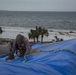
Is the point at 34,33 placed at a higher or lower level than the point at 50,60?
lower

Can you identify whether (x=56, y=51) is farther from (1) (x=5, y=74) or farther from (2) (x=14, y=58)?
(1) (x=5, y=74)

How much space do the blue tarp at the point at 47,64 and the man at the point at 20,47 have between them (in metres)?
0.40

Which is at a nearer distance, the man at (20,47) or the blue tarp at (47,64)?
the blue tarp at (47,64)

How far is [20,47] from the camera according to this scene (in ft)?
27.3

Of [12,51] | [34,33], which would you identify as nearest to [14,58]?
[12,51]

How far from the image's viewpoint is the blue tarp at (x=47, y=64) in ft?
18.3

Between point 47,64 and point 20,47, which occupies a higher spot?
point 20,47

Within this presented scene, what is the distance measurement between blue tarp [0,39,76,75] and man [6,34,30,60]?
15.8 inches

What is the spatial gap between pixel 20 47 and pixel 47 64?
2077 mm

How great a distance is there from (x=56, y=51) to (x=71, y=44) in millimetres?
809

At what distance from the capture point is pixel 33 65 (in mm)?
6039

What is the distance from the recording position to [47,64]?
6.50 metres

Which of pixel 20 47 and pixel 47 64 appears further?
pixel 20 47

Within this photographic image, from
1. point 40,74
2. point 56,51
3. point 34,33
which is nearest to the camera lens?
point 40,74
